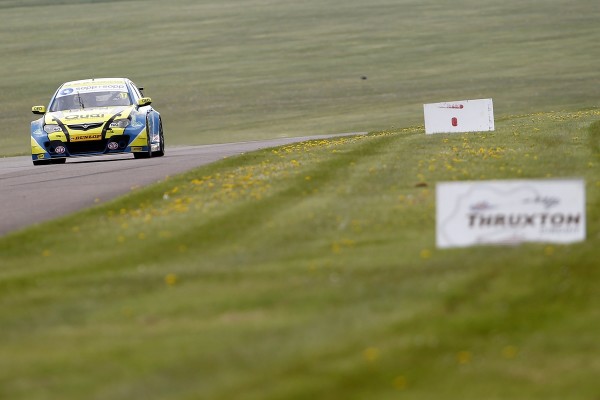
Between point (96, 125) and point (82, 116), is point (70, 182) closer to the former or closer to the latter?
point (96, 125)

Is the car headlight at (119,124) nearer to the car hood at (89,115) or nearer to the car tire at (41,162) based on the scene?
the car hood at (89,115)

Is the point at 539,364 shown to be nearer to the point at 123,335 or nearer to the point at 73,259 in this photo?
the point at 123,335

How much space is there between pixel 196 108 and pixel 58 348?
4812cm

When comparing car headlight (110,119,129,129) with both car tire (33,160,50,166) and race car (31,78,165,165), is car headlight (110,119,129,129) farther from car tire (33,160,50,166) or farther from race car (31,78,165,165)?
car tire (33,160,50,166)

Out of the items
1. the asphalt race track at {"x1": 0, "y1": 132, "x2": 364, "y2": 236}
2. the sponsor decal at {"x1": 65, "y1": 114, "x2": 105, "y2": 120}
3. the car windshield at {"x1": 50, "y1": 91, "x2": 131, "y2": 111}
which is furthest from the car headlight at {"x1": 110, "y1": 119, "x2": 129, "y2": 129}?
the car windshield at {"x1": 50, "y1": 91, "x2": 131, "y2": 111}

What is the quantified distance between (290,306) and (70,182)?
453 inches

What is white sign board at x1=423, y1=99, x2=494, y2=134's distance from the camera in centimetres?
2647

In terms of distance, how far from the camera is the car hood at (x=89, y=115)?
971 inches

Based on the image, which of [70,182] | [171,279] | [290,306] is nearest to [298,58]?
[70,182]

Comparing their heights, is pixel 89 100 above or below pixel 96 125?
above

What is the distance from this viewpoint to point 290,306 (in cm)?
907

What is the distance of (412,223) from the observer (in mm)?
12672

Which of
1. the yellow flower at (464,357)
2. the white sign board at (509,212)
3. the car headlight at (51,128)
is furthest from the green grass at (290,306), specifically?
the car headlight at (51,128)

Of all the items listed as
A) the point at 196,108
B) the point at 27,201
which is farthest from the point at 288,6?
the point at 27,201
